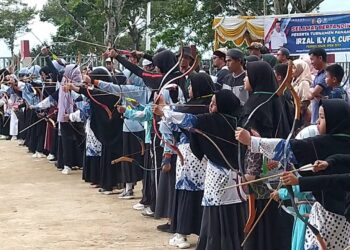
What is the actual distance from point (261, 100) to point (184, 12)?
18199mm

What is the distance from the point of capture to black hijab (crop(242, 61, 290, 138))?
4707mm

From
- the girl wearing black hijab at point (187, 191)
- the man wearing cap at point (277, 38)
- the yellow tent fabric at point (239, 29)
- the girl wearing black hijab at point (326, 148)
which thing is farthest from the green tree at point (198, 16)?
the girl wearing black hijab at point (326, 148)

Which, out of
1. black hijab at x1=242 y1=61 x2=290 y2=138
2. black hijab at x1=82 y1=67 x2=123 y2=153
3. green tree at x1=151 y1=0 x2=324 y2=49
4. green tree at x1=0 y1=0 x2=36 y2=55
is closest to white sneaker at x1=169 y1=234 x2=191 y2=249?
black hijab at x1=242 y1=61 x2=290 y2=138

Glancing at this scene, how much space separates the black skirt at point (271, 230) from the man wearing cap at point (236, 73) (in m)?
1.50

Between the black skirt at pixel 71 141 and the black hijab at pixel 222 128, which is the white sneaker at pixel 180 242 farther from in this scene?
the black skirt at pixel 71 141

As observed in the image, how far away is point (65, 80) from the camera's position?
31.3 feet

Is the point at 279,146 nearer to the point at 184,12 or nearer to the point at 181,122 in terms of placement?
the point at 181,122

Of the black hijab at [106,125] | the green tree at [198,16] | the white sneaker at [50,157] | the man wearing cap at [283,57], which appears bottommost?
the white sneaker at [50,157]

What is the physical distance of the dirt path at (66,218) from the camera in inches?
242

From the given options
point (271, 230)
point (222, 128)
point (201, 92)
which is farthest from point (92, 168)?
point (271, 230)

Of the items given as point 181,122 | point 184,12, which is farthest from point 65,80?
point 184,12

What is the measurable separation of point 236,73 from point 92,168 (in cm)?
346

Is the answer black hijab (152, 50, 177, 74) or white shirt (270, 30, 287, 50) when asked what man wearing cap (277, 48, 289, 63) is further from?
white shirt (270, 30, 287, 50)

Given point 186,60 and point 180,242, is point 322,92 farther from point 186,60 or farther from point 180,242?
point 180,242
